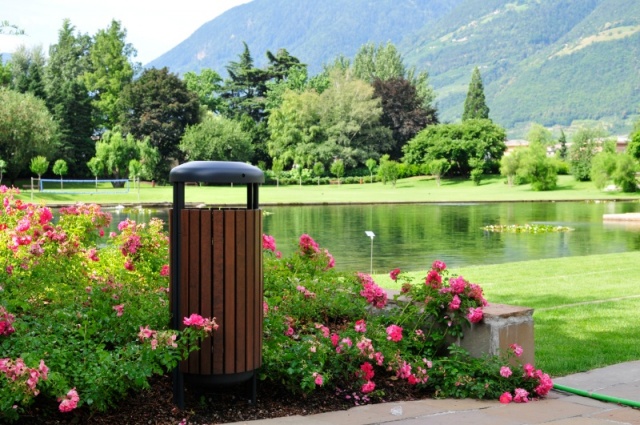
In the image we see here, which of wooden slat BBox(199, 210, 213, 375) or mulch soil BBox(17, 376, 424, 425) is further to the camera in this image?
wooden slat BBox(199, 210, 213, 375)

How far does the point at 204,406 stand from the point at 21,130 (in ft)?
173

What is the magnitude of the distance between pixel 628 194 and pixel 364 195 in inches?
704

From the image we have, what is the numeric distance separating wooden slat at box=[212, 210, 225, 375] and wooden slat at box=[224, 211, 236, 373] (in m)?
0.02

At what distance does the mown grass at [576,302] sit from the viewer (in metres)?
6.18

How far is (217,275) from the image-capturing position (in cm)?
421

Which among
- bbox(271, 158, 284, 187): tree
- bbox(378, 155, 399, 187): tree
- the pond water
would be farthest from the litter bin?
bbox(271, 158, 284, 187): tree

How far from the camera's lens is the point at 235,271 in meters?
4.23

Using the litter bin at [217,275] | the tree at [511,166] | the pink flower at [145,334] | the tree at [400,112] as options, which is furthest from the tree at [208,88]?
the pink flower at [145,334]

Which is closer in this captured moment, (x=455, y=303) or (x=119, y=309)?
(x=119, y=309)

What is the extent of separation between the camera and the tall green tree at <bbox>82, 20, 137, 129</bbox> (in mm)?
71625

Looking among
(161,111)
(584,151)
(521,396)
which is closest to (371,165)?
(584,151)

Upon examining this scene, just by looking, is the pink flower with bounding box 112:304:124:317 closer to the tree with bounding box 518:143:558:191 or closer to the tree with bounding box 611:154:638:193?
the tree with bounding box 611:154:638:193

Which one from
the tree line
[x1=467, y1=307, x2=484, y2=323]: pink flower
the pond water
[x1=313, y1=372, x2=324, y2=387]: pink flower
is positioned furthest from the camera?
the tree line

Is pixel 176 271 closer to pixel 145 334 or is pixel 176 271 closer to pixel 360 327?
pixel 145 334
